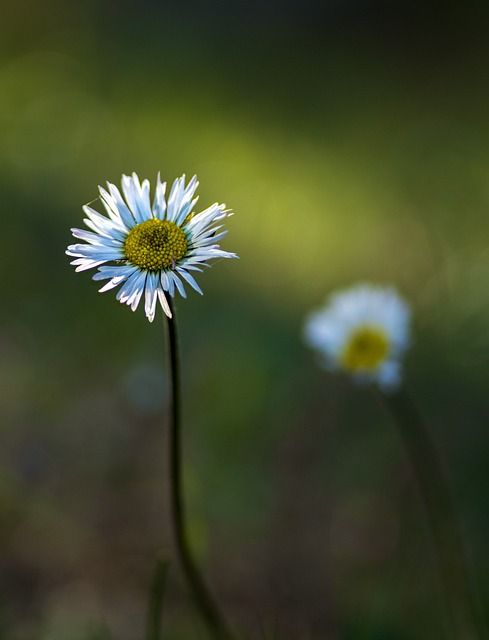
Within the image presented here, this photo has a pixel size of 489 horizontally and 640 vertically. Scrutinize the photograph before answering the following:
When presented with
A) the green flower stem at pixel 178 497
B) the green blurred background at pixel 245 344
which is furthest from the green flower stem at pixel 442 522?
the green flower stem at pixel 178 497

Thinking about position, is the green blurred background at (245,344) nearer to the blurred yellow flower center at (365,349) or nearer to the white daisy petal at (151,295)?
the blurred yellow flower center at (365,349)

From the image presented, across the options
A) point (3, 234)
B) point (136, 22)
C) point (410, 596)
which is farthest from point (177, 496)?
point (136, 22)

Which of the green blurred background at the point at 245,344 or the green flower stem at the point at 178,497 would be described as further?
the green blurred background at the point at 245,344

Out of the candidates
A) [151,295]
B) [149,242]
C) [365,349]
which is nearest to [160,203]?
[149,242]

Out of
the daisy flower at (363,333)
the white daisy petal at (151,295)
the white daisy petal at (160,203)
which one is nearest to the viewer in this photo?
the white daisy petal at (151,295)

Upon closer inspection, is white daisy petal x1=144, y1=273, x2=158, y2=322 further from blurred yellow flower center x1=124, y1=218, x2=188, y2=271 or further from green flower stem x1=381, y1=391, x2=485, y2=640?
green flower stem x1=381, y1=391, x2=485, y2=640

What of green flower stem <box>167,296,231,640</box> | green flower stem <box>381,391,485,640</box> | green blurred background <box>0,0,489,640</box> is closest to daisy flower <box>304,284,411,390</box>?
green flower stem <box>381,391,485,640</box>
